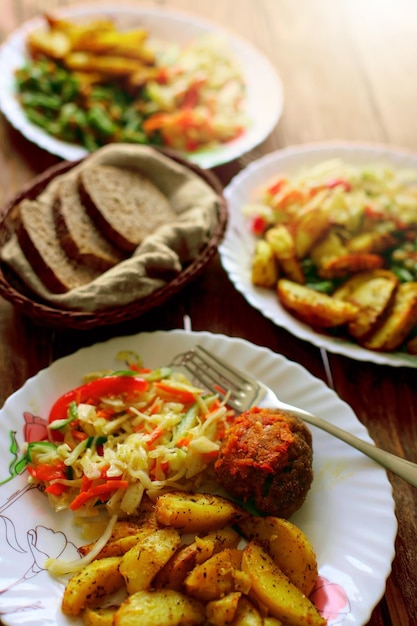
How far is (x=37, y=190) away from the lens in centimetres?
320

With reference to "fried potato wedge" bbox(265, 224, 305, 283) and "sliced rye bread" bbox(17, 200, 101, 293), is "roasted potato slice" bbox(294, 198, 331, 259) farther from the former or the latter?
"sliced rye bread" bbox(17, 200, 101, 293)

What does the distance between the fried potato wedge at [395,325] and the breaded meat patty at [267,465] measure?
0.76 meters

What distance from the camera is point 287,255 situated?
122 inches

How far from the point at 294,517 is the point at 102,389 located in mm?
844

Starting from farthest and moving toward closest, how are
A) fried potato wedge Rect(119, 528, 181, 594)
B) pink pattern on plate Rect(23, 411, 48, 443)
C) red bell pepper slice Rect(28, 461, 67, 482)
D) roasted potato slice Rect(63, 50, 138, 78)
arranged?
1. roasted potato slice Rect(63, 50, 138, 78)
2. pink pattern on plate Rect(23, 411, 48, 443)
3. red bell pepper slice Rect(28, 461, 67, 482)
4. fried potato wedge Rect(119, 528, 181, 594)

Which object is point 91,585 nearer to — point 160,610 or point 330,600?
point 160,610

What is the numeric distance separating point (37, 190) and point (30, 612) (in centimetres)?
202

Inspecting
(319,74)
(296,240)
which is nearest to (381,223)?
(296,240)

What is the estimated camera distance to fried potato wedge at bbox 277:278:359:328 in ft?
9.28

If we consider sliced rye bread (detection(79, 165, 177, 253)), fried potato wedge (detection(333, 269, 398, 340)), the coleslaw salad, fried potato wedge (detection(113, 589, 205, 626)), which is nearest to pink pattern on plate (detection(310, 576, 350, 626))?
fried potato wedge (detection(113, 589, 205, 626))

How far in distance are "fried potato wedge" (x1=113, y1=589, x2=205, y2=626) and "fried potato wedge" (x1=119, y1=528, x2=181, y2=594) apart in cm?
4

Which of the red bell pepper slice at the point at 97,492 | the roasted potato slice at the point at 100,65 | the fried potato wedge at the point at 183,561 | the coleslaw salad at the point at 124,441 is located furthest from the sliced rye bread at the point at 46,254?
the roasted potato slice at the point at 100,65

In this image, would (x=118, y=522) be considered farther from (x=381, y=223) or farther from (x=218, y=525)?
(x=381, y=223)

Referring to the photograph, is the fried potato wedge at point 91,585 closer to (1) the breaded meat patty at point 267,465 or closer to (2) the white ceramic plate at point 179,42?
(1) the breaded meat patty at point 267,465
